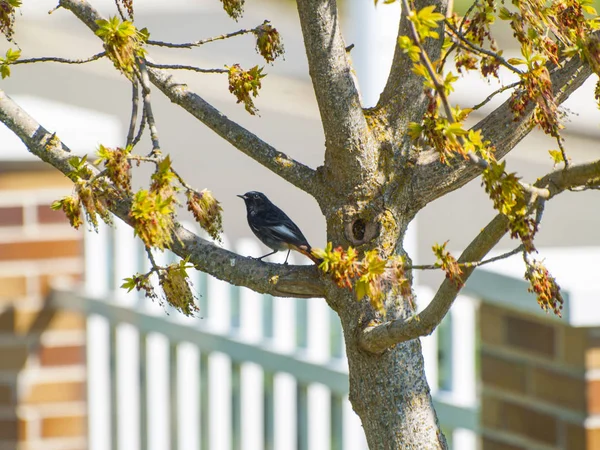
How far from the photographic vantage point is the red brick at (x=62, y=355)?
4324mm

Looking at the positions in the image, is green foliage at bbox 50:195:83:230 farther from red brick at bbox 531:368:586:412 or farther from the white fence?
the white fence

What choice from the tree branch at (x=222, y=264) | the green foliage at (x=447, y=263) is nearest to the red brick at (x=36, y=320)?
the tree branch at (x=222, y=264)

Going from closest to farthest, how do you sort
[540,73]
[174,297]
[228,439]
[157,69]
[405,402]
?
[540,73] < [174,297] < [405,402] < [157,69] < [228,439]

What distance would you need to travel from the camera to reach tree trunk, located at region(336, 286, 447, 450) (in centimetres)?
176

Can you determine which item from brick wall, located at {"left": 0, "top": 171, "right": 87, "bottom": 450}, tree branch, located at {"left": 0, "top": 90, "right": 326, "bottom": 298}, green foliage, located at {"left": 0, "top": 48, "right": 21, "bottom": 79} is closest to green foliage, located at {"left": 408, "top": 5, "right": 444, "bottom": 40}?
tree branch, located at {"left": 0, "top": 90, "right": 326, "bottom": 298}

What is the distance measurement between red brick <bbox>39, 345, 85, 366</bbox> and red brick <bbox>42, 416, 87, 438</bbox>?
0.25m

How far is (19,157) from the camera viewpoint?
4148mm

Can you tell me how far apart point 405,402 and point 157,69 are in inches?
32.4

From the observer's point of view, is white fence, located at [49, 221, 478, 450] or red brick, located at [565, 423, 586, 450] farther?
white fence, located at [49, 221, 478, 450]

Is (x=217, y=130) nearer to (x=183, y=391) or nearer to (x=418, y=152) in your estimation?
(x=418, y=152)

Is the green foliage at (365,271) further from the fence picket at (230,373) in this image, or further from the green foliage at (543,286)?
the fence picket at (230,373)

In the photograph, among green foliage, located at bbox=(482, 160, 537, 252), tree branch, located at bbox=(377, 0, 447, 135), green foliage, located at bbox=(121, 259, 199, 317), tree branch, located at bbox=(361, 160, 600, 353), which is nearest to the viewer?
green foliage, located at bbox=(482, 160, 537, 252)

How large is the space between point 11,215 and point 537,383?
2411 millimetres

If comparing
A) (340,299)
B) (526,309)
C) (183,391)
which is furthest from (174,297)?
(183,391)
